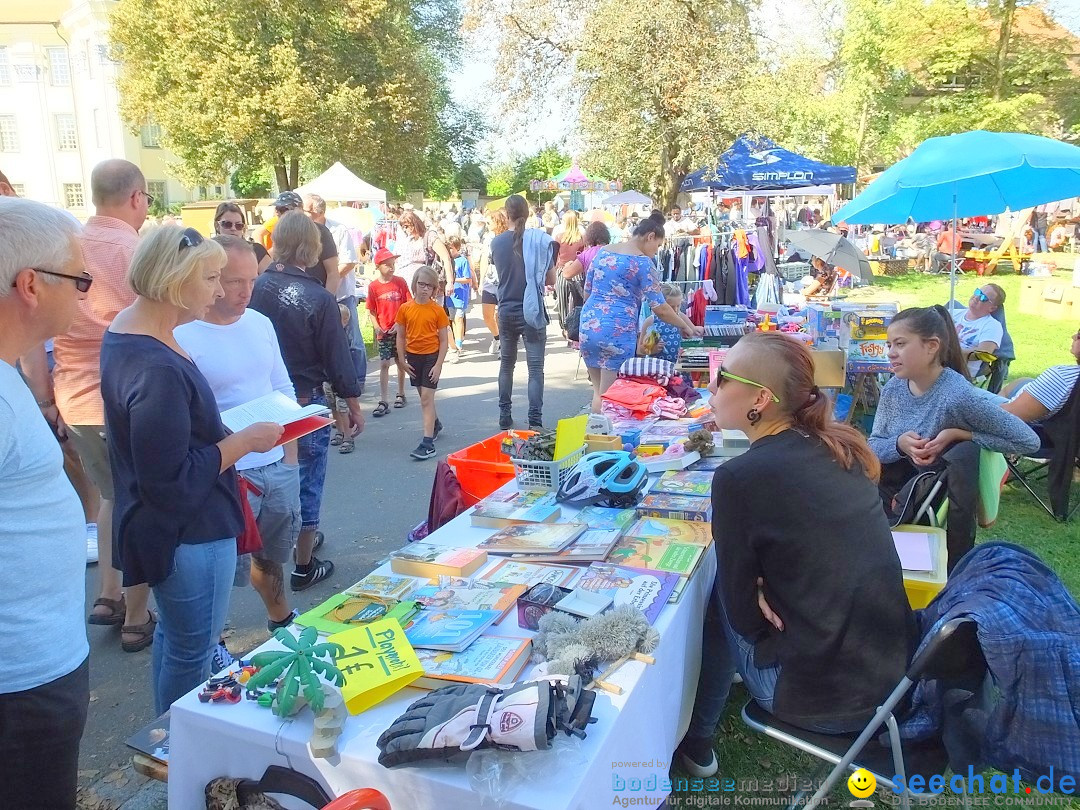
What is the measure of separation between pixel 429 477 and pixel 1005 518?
402 cm

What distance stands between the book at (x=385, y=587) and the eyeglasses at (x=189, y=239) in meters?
1.10

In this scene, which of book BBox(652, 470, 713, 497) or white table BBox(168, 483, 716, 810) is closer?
white table BBox(168, 483, 716, 810)

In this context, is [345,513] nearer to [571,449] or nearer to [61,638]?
[571,449]

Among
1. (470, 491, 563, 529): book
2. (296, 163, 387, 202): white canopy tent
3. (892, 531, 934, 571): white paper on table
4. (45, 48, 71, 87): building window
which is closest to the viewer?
(892, 531, 934, 571): white paper on table

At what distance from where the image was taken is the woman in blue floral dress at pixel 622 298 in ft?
17.7

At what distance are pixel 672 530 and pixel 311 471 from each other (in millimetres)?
2149

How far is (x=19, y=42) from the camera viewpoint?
44.7 m

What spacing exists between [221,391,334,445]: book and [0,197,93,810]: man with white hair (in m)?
0.85

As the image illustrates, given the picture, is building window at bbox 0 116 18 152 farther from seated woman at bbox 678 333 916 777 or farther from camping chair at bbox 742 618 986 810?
camping chair at bbox 742 618 986 810

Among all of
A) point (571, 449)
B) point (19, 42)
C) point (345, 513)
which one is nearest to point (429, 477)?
point (345, 513)

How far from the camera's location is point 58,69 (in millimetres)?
45094

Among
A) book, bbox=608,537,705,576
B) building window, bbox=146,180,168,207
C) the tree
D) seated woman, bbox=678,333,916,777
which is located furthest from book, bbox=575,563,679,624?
building window, bbox=146,180,168,207

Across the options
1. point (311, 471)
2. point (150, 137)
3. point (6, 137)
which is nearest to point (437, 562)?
point (311, 471)

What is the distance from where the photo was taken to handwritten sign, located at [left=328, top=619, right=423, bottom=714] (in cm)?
168
